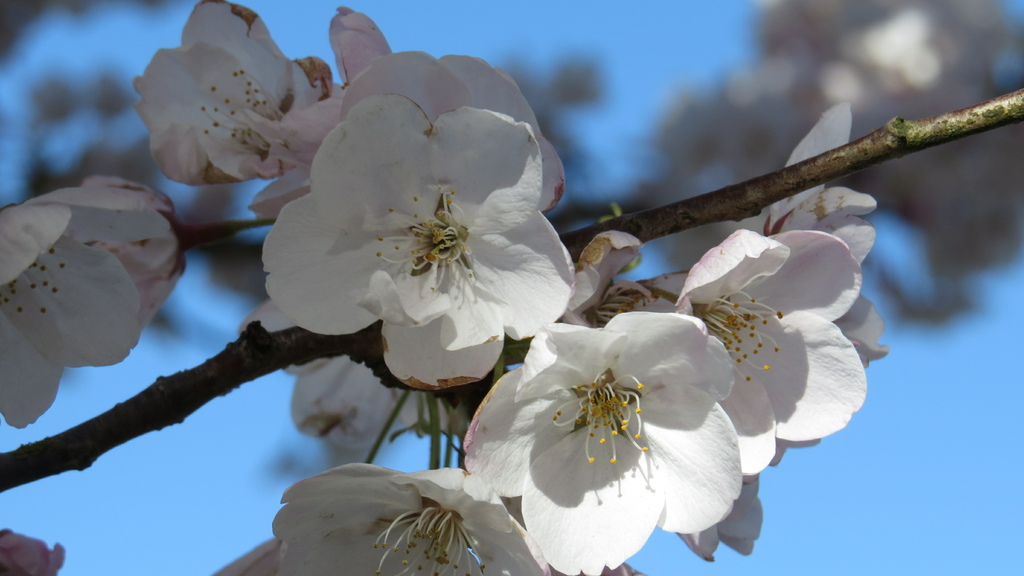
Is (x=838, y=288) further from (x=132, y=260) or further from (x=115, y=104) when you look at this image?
(x=115, y=104)

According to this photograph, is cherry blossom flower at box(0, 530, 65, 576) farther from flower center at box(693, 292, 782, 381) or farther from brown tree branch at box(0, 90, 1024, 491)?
flower center at box(693, 292, 782, 381)

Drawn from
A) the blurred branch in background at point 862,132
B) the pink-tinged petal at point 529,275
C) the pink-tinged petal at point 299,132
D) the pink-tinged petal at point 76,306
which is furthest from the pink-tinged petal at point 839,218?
the blurred branch in background at point 862,132

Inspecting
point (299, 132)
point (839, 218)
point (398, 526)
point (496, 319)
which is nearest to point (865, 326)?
point (839, 218)

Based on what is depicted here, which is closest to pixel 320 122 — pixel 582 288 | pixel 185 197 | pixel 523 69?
pixel 582 288

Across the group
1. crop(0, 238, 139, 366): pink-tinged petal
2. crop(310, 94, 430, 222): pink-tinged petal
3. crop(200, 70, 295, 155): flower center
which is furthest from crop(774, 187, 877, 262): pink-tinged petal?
crop(0, 238, 139, 366): pink-tinged petal

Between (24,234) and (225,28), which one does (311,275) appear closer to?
(24,234)

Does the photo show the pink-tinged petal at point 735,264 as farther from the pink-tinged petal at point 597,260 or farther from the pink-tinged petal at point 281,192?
the pink-tinged petal at point 281,192
